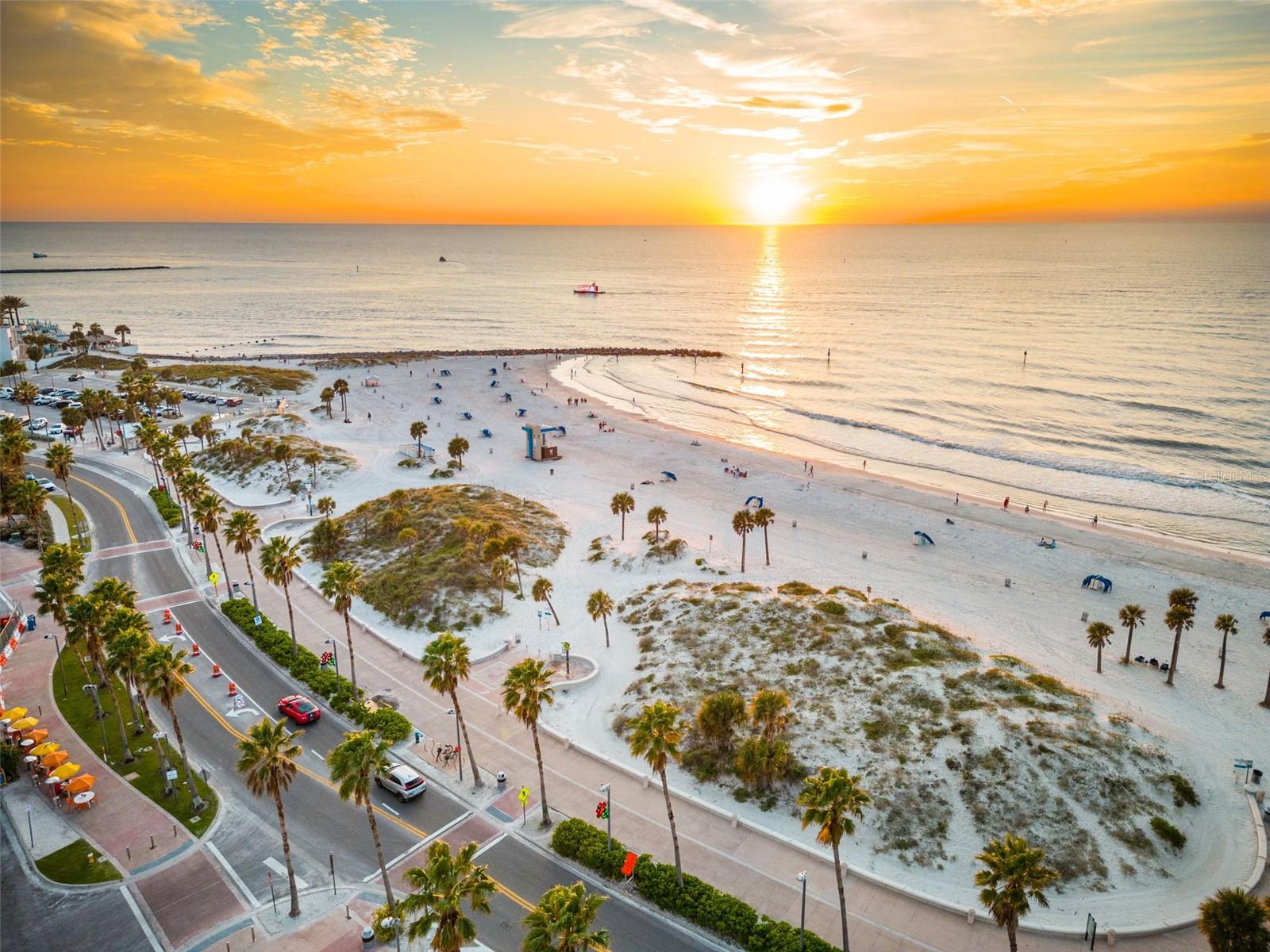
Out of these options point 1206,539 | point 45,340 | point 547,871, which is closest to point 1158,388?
point 1206,539

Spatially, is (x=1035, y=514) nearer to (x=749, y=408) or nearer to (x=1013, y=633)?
(x=1013, y=633)

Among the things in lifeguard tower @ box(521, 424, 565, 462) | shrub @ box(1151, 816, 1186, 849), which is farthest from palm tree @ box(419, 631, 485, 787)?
lifeguard tower @ box(521, 424, 565, 462)

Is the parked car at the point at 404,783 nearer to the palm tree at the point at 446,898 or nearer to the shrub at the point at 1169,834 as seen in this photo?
the palm tree at the point at 446,898

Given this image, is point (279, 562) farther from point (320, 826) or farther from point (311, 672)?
point (320, 826)

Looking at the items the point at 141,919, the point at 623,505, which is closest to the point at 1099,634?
the point at 623,505

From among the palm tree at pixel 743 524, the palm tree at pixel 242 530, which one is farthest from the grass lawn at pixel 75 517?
the palm tree at pixel 743 524

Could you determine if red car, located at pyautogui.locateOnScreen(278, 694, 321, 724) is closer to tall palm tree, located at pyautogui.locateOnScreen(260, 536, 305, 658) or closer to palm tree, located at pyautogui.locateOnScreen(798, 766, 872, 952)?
tall palm tree, located at pyautogui.locateOnScreen(260, 536, 305, 658)

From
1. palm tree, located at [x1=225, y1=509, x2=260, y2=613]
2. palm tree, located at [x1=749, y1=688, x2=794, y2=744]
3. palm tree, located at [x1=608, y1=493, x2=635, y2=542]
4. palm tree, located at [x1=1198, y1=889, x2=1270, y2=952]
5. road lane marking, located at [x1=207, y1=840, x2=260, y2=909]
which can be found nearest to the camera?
palm tree, located at [x1=1198, y1=889, x2=1270, y2=952]
